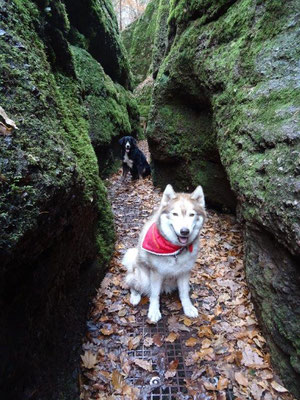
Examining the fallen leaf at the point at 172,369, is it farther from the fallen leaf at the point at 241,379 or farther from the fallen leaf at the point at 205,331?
the fallen leaf at the point at 241,379

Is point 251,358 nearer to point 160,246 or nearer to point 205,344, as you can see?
point 205,344

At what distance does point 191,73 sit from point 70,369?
17.7 ft

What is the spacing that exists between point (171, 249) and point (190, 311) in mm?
999

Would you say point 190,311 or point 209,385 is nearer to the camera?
point 209,385

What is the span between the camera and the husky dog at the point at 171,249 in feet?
9.34

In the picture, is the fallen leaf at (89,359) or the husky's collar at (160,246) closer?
the fallen leaf at (89,359)

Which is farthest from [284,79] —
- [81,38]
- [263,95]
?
[81,38]

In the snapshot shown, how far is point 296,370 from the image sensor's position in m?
2.11

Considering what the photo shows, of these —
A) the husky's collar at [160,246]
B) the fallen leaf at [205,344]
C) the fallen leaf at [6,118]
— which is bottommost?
the fallen leaf at [205,344]

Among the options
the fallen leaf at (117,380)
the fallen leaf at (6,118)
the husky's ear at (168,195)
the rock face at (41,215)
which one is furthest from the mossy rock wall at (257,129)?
the fallen leaf at (6,118)

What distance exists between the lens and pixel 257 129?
2877 millimetres

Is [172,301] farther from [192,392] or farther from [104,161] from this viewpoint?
[104,161]

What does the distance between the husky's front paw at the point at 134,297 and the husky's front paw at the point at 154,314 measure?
0.26 m

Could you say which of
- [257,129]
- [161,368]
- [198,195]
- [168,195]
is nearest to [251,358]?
[161,368]
